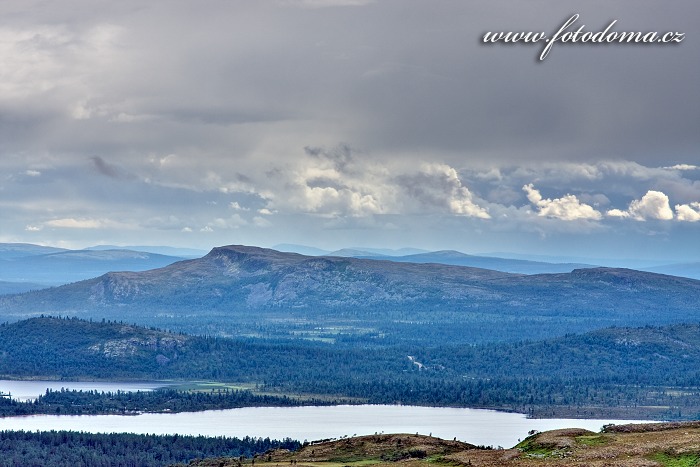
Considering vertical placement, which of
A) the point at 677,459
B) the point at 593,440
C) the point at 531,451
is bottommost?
the point at 531,451

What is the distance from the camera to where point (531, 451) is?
11738 cm

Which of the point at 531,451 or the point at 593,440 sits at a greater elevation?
the point at 593,440

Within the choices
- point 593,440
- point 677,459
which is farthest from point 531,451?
point 677,459

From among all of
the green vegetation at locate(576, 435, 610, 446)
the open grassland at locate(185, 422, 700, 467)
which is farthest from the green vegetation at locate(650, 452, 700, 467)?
the green vegetation at locate(576, 435, 610, 446)

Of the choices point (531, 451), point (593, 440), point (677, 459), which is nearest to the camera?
point (677, 459)

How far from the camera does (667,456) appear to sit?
10569 cm

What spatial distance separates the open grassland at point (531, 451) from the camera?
106062 millimetres

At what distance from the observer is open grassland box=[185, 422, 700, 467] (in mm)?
106062

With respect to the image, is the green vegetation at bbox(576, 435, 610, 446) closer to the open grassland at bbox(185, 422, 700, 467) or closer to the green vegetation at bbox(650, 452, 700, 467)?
the open grassland at bbox(185, 422, 700, 467)

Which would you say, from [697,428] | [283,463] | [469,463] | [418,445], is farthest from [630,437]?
[283,463]

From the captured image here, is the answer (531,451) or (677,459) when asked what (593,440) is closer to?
(531,451)

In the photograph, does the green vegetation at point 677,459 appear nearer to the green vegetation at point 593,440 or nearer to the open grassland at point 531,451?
the open grassland at point 531,451

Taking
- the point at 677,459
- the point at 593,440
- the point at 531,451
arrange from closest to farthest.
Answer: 1. the point at 677,459
2. the point at 531,451
3. the point at 593,440

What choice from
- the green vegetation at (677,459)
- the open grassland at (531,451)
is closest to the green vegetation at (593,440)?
the open grassland at (531,451)
